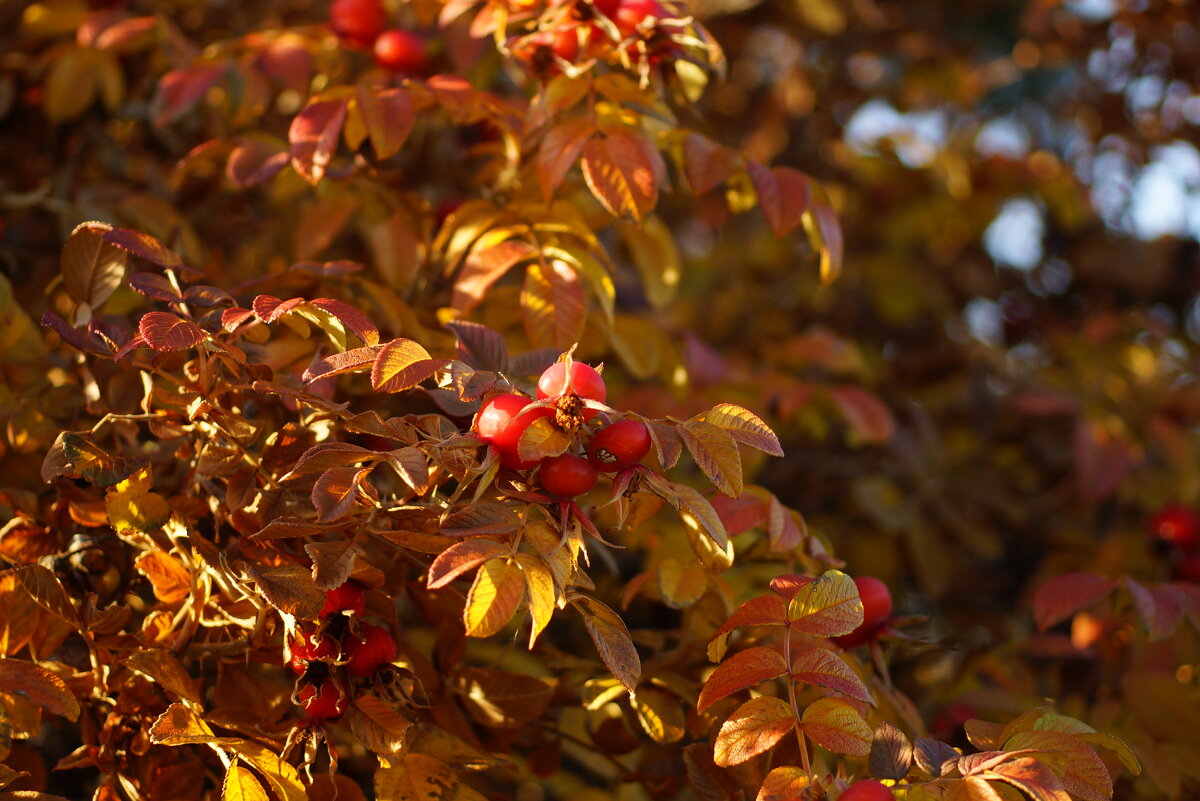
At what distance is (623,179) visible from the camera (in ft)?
Result: 3.69

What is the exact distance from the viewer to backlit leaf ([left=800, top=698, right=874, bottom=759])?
0.87 meters

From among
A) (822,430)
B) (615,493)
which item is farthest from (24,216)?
(822,430)

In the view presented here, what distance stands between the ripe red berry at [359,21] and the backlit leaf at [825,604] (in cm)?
107

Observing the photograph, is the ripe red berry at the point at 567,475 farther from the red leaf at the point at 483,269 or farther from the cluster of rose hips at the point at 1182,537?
the cluster of rose hips at the point at 1182,537

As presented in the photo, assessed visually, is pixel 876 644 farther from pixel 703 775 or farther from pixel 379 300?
pixel 379 300

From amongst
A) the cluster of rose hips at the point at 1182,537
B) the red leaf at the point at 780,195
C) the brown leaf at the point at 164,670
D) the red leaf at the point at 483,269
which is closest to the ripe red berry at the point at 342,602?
the brown leaf at the point at 164,670

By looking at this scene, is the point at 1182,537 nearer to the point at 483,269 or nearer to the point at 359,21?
the point at 483,269

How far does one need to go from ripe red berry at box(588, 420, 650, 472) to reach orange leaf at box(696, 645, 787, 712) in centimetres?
22

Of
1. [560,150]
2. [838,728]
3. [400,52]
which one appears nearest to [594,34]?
[560,150]

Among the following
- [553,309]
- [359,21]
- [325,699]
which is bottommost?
[325,699]

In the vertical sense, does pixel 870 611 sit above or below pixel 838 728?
below

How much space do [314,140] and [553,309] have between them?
0.35 m

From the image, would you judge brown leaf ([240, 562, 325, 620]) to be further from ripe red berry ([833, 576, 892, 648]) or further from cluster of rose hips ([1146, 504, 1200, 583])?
cluster of rose hips ([1146, 504, 1200, 583])

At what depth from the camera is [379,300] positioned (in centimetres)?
121
